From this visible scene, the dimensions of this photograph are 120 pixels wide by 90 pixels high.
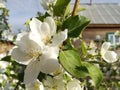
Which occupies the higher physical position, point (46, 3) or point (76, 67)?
point (46, 3)

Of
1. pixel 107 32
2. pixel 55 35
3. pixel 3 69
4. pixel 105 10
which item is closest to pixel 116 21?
pixel 107 32

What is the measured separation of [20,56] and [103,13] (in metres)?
15.7

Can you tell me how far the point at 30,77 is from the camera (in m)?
1.20

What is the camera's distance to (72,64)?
121 centimetres

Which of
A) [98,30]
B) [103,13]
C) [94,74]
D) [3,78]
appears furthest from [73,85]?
[103,13]

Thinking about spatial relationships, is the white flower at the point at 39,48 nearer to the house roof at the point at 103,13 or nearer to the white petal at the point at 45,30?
the white petal at the point at 45,30

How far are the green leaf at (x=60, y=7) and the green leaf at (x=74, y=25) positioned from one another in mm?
50

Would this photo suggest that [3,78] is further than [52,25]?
Yes

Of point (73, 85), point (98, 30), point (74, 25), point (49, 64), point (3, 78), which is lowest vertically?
point (98, 30)

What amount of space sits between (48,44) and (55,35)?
37 mm

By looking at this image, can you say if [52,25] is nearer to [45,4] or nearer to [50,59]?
[50,59]

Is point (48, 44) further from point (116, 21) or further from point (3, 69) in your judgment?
point (116, 21)

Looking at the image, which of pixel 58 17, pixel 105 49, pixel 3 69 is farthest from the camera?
pixel 3 69

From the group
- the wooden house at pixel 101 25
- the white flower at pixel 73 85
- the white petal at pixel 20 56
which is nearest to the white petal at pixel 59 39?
the white petal at pixel 20 56
